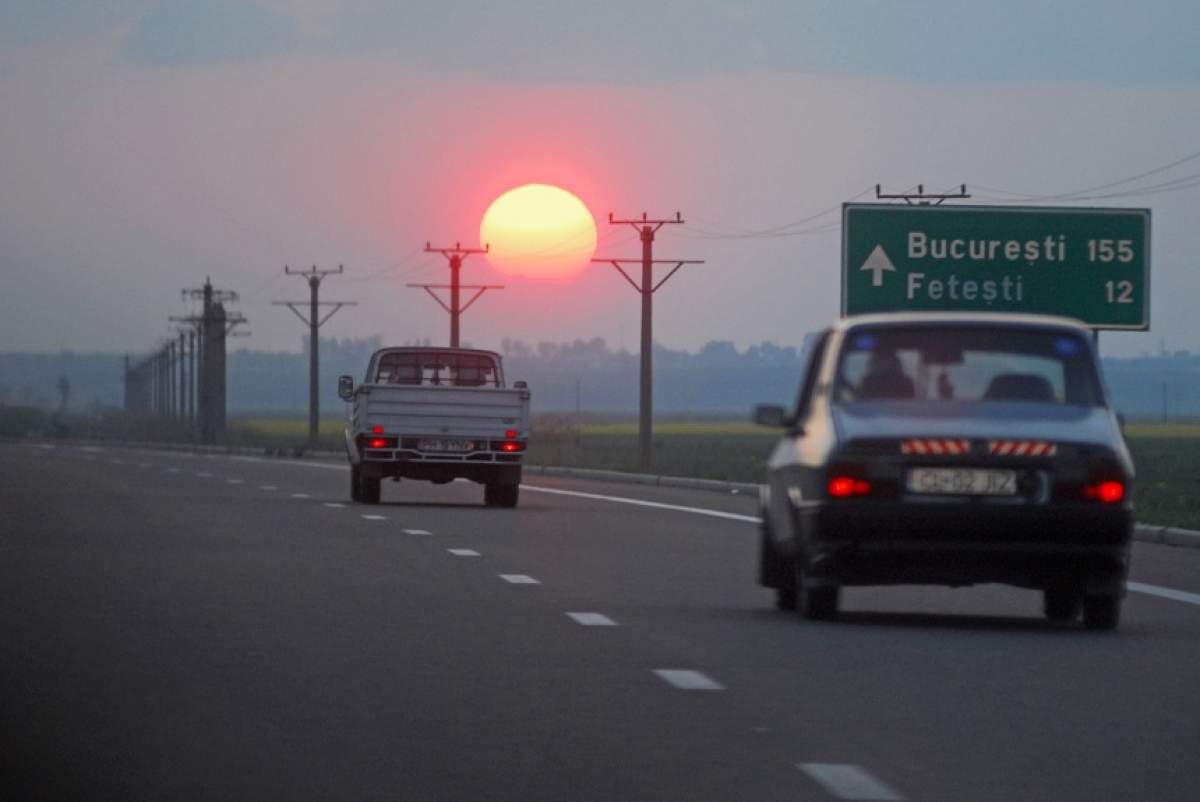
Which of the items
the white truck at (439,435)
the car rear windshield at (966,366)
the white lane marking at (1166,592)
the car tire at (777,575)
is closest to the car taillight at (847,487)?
the car rear windshield at (966,366)

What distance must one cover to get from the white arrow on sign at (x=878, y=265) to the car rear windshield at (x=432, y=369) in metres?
6.99

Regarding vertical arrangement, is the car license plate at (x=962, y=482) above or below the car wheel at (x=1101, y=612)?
above

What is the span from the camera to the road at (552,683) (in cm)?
868

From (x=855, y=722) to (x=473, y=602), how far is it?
6.26m

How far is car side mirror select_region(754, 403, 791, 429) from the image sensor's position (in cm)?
1523

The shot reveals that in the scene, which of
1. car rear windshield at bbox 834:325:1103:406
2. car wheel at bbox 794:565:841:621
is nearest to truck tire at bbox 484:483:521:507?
car wheel at bbox 794:565:841:621

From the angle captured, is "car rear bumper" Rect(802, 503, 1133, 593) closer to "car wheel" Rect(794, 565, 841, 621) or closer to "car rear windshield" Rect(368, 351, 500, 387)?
"car wheel" Rect(794, 565, 841, 621)

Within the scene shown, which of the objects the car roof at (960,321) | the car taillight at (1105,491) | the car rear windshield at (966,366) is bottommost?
the car taillight at (1105,491)

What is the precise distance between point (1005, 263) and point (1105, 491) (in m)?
25.5

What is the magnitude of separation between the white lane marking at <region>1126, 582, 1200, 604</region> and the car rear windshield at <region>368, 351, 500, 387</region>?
676 inches

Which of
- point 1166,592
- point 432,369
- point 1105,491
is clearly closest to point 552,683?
point 1105,491

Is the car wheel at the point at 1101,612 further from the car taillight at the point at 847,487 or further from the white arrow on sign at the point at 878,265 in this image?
Result: the white arrow on sign at the point at 878,265

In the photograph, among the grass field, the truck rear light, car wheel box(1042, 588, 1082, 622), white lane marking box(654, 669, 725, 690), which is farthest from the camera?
the grass field

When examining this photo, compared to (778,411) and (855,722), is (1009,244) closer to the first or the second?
(778,411)
